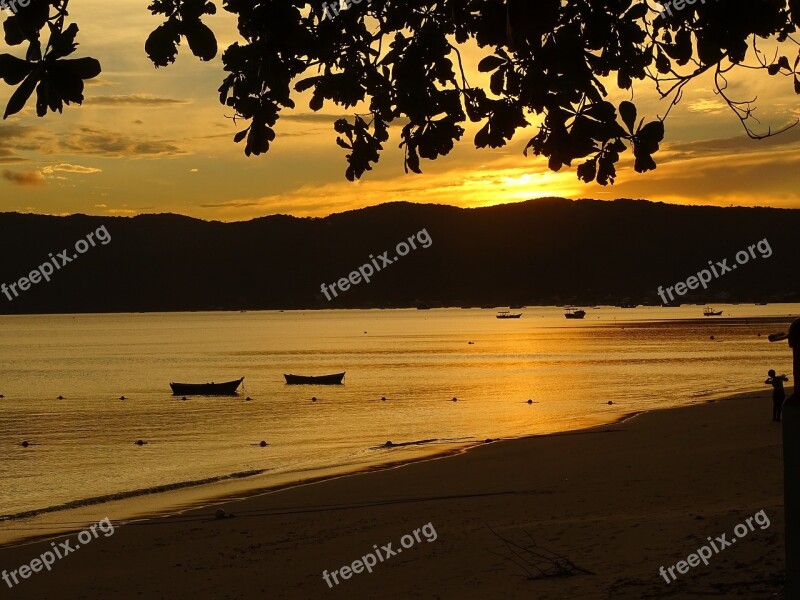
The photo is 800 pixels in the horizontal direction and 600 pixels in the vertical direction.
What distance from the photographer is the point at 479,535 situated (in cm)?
1365

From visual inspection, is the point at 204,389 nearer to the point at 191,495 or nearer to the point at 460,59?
the point at 191,495

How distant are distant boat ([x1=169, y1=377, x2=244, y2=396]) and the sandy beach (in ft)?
124

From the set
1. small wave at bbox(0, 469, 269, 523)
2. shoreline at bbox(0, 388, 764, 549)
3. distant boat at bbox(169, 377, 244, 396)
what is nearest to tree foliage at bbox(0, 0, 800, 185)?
shoreline at bbox(0, 388, 764, 549)

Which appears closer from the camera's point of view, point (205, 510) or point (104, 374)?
point (205, 510)

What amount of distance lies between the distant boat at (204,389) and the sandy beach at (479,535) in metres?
37.9

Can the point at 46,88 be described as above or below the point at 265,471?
above

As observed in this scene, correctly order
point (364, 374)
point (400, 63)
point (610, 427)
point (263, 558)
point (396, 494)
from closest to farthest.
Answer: point (400, 63) < point (263, 558) < point (396, 494) < point (610, 427) < point (364, 374)

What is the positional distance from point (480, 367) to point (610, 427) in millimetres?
48772

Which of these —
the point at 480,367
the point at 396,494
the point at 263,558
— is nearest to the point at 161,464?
the point at 396,494

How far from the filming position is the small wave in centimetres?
2298

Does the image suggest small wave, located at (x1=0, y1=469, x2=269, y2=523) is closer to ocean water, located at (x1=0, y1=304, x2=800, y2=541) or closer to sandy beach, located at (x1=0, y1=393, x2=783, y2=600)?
ocean water, located at (x1=0, y1=304, x2=800, y2=541)

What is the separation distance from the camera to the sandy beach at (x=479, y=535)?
10.0 metres

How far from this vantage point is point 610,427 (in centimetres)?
3381

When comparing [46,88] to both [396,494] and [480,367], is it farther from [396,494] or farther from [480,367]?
[480,367]
